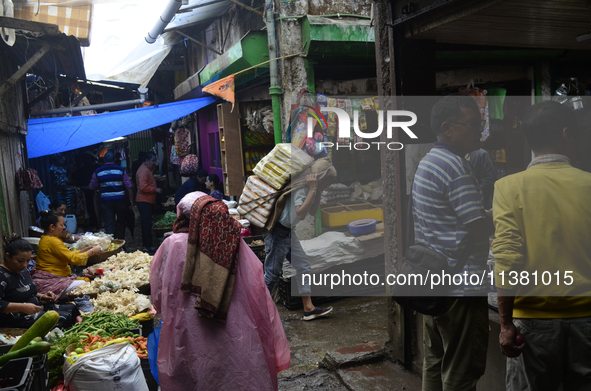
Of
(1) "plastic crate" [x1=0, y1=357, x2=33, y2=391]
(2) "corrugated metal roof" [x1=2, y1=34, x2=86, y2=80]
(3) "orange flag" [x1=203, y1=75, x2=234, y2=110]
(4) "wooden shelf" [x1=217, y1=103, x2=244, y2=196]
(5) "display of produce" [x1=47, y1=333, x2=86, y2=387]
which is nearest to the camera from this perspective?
Answer: (1) "plastic crate" [x1=0, y1=357, x2=33, y2=391]

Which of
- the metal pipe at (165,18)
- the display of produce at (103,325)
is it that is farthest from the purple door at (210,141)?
the display of produce at (103,325)

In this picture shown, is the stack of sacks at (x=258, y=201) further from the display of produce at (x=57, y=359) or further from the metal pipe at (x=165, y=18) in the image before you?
the metal pipe at (x=165, y=18)

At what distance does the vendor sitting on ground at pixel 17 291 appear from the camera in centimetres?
428

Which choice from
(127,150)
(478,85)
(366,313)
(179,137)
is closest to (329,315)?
(366,313)

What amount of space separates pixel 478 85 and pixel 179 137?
29.5ft

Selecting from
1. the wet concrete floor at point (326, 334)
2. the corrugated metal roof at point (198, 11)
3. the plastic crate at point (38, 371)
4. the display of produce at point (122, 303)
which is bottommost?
the wet concrete floor at point (326, 334)

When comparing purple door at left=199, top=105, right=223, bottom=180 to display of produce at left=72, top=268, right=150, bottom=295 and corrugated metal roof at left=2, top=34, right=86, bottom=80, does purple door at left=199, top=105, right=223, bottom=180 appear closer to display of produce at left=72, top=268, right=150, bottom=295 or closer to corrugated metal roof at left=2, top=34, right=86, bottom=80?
corrugated metal roof at left=2, top=34, right=86, bottom=80

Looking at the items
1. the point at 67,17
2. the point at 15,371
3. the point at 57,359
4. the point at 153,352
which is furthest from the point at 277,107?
the point at 15,371

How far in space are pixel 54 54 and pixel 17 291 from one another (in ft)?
16.1

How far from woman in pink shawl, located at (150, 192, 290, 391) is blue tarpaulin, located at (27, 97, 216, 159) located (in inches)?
255

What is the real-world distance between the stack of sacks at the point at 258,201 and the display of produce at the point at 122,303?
4.86 feet

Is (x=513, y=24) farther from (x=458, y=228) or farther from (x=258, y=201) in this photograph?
(x=258, y=201)

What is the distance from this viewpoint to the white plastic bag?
3.09 meters

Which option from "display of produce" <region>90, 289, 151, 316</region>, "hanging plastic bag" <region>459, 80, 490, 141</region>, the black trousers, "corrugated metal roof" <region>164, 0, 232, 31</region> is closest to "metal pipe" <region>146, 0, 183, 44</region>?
"corrugated metal roof" <region>164, 0, 232, 31</region>
